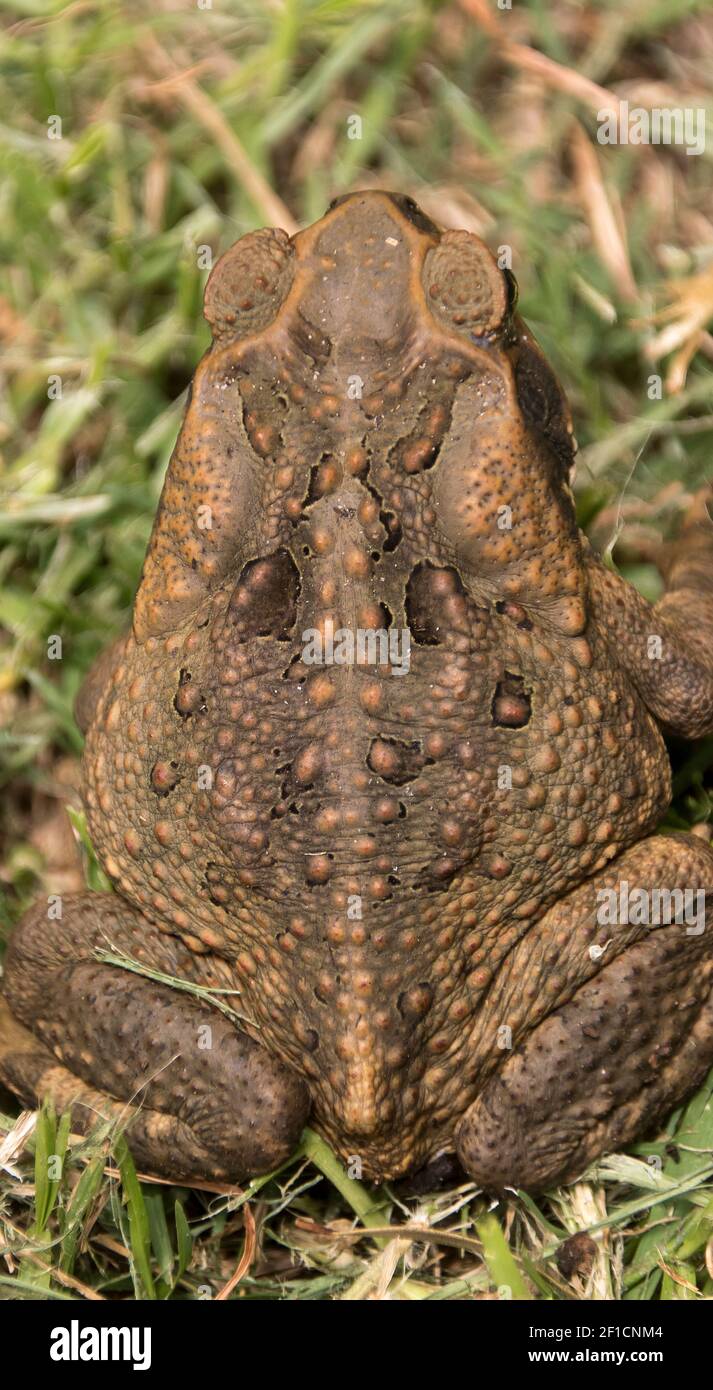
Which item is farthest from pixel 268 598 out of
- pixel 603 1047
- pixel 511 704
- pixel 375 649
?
pixel 603 1047

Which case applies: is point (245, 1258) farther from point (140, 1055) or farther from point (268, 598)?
point (268, 598)

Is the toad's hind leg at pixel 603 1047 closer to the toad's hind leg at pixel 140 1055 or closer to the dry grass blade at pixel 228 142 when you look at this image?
the toad's hind leg at pixel 140 1055

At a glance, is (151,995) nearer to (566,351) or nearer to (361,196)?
(361,196)

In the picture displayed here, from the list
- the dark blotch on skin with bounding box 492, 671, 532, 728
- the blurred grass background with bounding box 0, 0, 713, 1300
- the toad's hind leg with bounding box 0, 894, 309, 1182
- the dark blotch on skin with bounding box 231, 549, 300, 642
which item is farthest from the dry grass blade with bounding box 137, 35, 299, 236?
the toad's hind leg with bounding box 0, 894, 309, 1182

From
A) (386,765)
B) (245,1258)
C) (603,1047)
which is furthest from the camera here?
(245,1258)

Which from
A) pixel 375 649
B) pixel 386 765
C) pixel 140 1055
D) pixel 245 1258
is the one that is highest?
pixel 375 649

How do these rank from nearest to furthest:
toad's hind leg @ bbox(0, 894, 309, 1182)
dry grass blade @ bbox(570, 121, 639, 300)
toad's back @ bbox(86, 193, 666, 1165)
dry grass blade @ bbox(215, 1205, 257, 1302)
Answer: toad's back @ bbox(86, 193, 666, 1165)
toad's hind leg @ bbox(0, 894, 309, 1182)
dry grass blade @ bbox(215, 1205, 257, 1302)
dry grass blade @ bbox(570, 121, 639, 300)

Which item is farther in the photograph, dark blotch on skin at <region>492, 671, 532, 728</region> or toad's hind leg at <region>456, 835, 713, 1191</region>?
toad's hind leg at <region>456, 835, 713, 1191</region>

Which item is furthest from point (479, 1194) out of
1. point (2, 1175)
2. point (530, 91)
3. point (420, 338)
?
point (530, 91)

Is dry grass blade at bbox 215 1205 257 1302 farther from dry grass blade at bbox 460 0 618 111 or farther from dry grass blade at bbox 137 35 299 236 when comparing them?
dry grass blade at bbox 460 0 618 111
